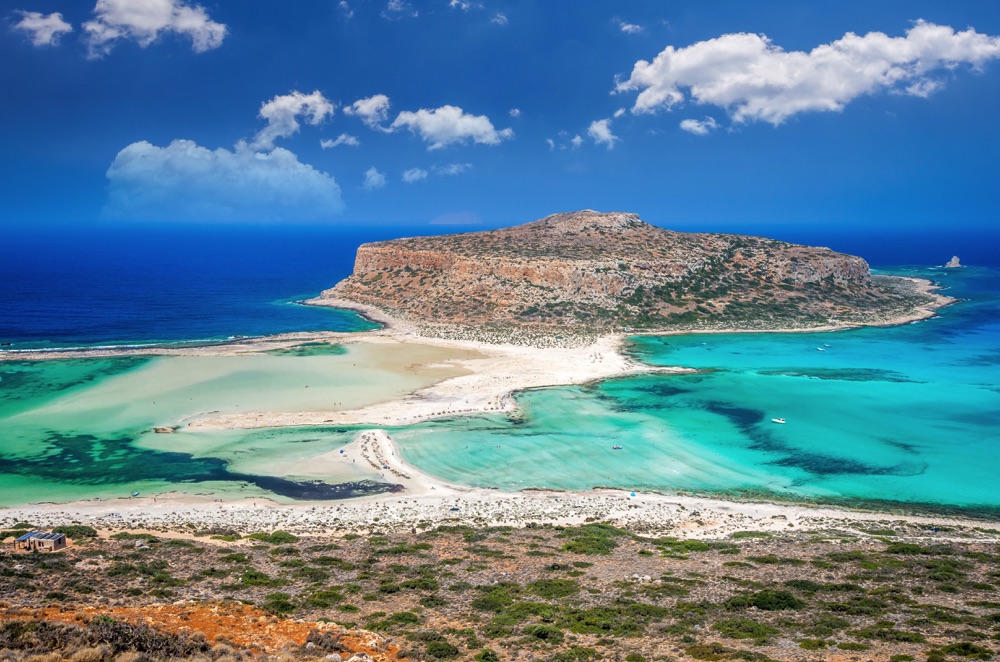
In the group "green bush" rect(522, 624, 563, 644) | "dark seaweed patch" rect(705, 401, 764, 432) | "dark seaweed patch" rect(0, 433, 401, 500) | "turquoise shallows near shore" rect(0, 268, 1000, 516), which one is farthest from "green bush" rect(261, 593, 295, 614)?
"dark seaweed patch" rect(705, 401, 764, 432)

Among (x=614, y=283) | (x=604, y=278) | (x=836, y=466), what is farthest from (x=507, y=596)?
(x=604, y=278)

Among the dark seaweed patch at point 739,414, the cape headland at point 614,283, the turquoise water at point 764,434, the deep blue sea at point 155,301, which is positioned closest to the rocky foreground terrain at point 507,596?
the turquoise water at point 764,434

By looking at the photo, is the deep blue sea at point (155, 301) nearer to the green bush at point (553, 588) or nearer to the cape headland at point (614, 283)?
the cape headland at point (614, 283)

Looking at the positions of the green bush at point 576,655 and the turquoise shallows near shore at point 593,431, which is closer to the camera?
the green bush at point 576,655

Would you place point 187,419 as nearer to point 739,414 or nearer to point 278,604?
point 278,604

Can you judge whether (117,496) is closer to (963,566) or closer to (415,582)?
(415,582)

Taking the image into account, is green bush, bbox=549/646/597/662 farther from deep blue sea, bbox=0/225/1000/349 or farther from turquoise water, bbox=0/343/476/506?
deep blue sea, bbox=0/225/1000/349
